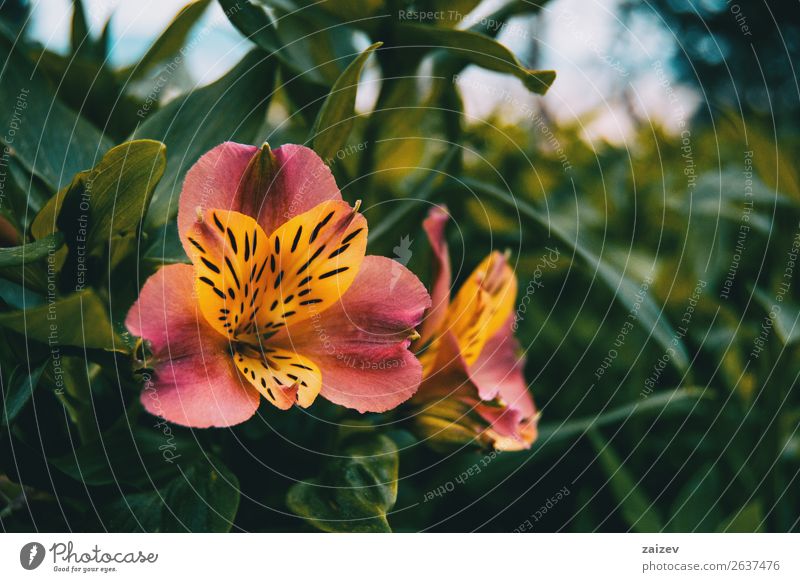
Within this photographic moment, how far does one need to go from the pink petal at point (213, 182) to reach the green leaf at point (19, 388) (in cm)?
10

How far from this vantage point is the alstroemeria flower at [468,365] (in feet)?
1.33

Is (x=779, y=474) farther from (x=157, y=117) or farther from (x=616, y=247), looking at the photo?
(x=157, y=117)

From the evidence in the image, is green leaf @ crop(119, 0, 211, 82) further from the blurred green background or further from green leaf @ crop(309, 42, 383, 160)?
green leaf @ crop(309, 42, 383, 160)

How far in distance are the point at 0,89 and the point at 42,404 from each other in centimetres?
19

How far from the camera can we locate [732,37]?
31.6 inches

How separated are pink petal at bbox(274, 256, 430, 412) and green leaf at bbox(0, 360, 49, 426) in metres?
0.12

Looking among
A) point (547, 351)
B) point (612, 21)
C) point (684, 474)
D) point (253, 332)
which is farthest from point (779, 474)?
point (253, 332)

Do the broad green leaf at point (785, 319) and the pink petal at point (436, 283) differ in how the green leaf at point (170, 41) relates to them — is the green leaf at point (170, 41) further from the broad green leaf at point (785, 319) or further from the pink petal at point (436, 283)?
the broad green leaf at point (785, 319)

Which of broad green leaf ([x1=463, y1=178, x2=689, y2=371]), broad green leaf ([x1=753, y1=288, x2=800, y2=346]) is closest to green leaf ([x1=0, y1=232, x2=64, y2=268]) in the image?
broad green leaf ([x1=463, y1=178, x2=689, y2=371])

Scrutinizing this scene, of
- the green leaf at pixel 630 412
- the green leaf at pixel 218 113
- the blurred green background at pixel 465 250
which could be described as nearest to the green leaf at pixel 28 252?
the blurred green background at pixel 465 250

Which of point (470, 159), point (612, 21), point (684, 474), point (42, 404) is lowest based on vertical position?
point (684, 474)

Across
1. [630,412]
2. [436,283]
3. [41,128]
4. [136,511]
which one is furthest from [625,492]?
[41,128]

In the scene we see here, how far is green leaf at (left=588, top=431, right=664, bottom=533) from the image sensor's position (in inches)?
24.4
